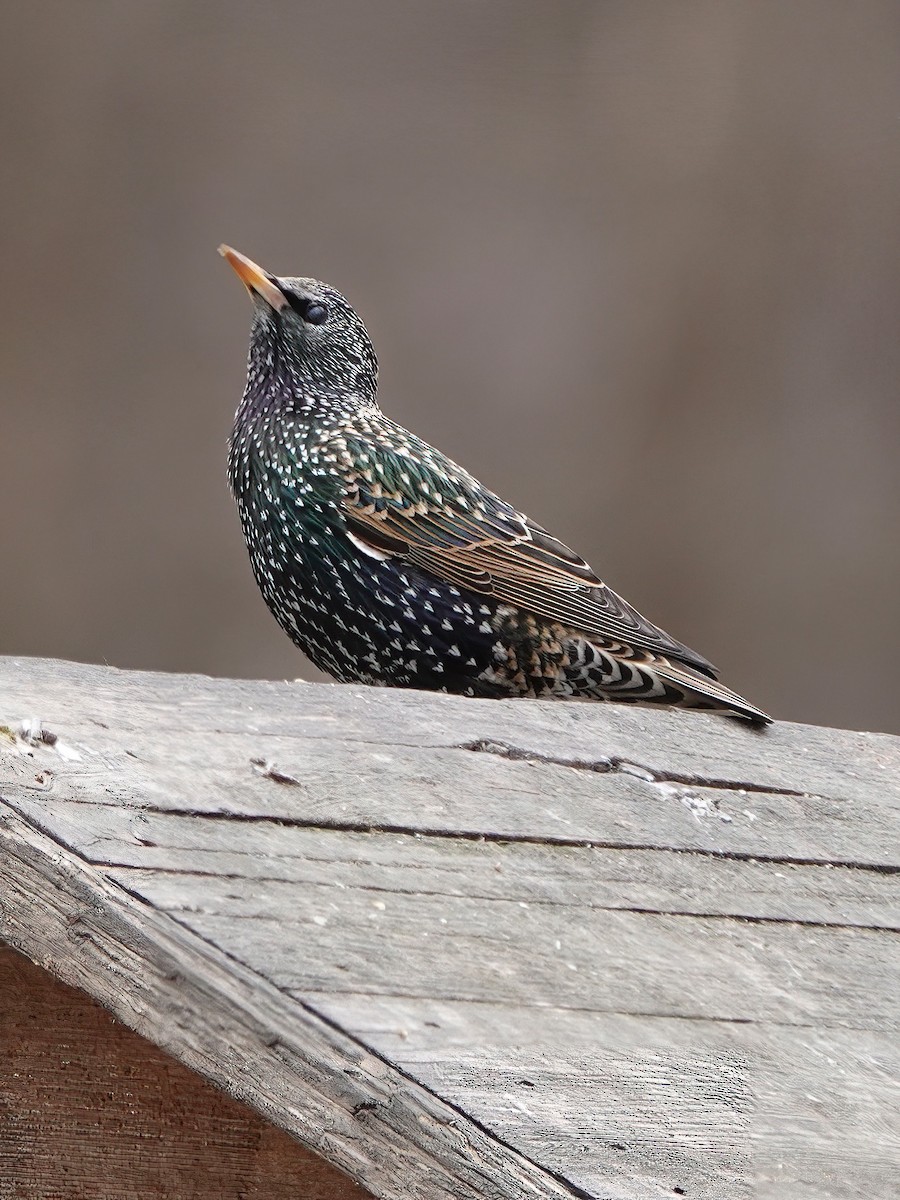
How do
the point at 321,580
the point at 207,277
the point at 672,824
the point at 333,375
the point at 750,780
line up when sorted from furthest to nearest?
the point at 207,277
the point at 333,375
the point at 321,580
the point at 750,780
the point at 672,824

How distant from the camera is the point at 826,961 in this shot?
1.12 m

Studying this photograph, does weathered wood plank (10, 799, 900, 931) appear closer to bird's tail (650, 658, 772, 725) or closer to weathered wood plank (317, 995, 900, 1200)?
weathered wood plank (317, 995, 900, 1200)

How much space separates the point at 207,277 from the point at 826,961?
9.33 ft

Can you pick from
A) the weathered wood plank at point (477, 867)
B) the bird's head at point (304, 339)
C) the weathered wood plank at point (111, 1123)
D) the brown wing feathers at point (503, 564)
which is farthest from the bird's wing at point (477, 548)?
the weathered wood plank at point (111, 1123)

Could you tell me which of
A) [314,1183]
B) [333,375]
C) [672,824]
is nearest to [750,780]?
[672,824]

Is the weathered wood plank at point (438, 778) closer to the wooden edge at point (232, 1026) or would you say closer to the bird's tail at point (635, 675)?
the wooden edge at point (232, 1026)

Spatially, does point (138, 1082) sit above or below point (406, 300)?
below

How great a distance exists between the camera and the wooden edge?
0.90m

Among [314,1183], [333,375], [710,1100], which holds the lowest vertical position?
[314,1183]

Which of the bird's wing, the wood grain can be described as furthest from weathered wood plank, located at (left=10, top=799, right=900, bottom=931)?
the bird's wing

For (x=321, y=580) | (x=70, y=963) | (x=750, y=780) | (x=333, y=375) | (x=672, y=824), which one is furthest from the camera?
(x=333, y=375)

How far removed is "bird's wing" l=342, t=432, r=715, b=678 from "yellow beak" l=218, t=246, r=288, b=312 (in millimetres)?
326

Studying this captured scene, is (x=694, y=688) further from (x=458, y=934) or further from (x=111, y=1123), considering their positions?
(x=111, y=1123)

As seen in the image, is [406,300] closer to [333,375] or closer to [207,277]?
[207,277]
